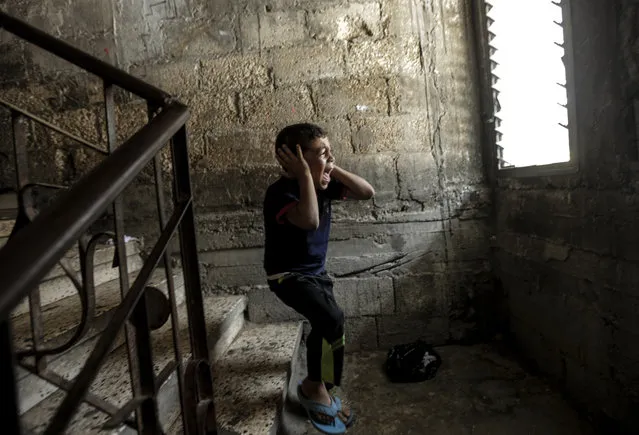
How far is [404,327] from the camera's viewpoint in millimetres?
2877

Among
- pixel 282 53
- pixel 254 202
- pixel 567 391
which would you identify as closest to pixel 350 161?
pixel 254 202

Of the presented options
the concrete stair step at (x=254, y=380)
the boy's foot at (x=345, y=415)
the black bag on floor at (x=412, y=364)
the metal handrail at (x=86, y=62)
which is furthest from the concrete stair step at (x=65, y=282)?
the black bag on floor at (x=412, y=364)

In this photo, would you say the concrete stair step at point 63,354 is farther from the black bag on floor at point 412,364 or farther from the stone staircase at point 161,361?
the black bag on floor at point 412,364

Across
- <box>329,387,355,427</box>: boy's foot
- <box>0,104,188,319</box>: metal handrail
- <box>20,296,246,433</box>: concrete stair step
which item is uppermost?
<box>0,104,188,319</box>: metal handrail

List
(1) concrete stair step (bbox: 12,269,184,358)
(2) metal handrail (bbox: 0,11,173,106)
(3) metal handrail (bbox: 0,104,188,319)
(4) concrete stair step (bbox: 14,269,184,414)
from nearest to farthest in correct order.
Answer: (3) metal handrail (bbox: 0,104,188,319), (2) metal handrail (bbox: 0,11,173,106), (4) concrete stair step (bbox: 14,269,184,414), (1) concrete stair step (bbox: 12,269,184,358)

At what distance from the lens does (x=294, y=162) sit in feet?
5.85

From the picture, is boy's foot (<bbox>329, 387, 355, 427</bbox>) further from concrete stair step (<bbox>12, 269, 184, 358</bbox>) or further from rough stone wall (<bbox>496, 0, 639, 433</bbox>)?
rough stone wall (<bbox>496, 0, 639, 433</bbox>)

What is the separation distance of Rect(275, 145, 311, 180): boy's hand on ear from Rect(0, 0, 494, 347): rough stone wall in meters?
1.03

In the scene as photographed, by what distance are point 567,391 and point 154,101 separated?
2.57 meters

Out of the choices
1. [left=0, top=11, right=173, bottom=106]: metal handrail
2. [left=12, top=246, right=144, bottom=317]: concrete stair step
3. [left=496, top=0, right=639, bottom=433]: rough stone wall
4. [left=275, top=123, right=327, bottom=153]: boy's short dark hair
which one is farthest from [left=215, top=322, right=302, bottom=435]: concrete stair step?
[left=496, top=0, right=639, bottom=433]: rough stone wall

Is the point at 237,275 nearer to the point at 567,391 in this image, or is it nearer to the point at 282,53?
the point at 282,53

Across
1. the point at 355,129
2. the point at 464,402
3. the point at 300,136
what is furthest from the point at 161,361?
the point at 355,129

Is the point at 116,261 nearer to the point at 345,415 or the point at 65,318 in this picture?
the point at 65,318

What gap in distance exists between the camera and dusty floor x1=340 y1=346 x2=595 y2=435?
2.02 metres
